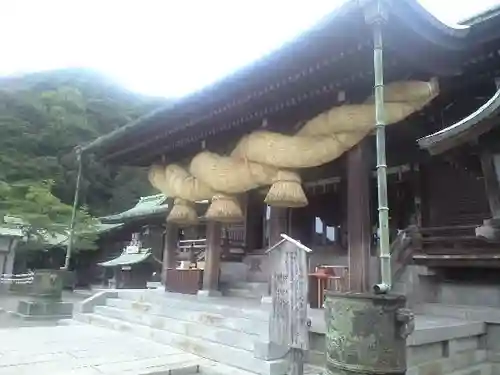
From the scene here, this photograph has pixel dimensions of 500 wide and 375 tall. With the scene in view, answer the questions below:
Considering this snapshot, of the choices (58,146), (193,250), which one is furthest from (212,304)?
(58,146)

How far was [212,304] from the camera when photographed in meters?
7.46

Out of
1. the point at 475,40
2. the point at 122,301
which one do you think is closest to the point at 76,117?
the point at 122,301

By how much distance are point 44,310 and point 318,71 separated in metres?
9.60

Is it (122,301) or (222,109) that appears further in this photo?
(122,301)

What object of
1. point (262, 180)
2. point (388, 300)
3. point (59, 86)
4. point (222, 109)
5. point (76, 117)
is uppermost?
point (59, 86)

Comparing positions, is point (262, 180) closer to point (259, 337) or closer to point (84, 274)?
point (259, 337)

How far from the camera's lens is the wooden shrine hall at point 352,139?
488 cm

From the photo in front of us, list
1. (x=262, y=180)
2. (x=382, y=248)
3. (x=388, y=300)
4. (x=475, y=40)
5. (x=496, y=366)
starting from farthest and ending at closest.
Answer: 1. (x=262, y=180)
2. (x=496, y=366)
3. (x=475, y=40)
4. (x=382, y=248)
5. (x=388, y=300)

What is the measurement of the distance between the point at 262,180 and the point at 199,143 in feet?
8.28

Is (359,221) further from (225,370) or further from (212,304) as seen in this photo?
(212,304)

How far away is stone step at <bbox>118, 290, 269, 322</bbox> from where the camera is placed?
637cm

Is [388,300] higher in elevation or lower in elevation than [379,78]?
lower

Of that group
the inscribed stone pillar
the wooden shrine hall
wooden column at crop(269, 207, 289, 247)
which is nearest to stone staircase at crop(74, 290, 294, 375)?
the inscribed stone pillar

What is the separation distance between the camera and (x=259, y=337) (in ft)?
17.9
